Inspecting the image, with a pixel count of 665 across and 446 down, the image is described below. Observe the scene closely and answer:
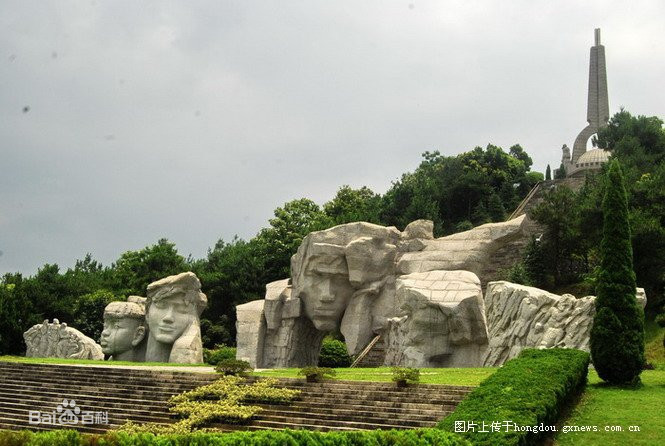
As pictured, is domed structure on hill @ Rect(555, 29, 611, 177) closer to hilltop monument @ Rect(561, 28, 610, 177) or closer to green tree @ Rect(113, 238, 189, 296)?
hilltop monument @ Rect(561, 28, 610, 177)

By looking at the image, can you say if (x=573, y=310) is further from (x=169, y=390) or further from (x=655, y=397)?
(x=169, y=390)

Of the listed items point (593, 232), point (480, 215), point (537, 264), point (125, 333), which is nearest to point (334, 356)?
point (125, 333)

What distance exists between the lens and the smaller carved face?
25125 millimetres

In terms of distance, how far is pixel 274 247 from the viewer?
131ft

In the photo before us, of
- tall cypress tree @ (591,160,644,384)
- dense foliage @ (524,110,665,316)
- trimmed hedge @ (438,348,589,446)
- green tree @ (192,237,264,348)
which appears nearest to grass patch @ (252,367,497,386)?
trimmed hedge @ (438,348,589,446)

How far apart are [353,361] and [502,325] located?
763cm

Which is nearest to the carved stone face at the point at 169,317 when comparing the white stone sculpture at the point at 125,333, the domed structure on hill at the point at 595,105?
the white stone sculpture at the point at 125,333

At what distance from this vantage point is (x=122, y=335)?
988 inches

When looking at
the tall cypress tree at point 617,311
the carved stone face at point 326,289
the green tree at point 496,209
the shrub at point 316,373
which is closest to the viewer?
the tall cypress tree at point 617,311

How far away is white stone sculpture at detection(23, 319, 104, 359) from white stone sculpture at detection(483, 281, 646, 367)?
49.9ft

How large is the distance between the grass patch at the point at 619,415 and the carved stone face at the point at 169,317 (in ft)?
45.7

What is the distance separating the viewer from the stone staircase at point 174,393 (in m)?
13.0

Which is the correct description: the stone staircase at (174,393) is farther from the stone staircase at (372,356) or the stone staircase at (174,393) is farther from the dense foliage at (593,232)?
the dense foliage at (593,232)

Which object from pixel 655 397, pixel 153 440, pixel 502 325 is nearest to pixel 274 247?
pixel 502 325
